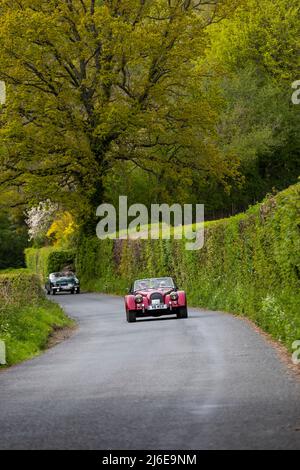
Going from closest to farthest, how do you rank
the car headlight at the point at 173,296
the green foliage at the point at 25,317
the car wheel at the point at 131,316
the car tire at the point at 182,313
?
1. the green foliage at the point at 25,317
2. the car headlight at the point at 173,296
3. the car wheel at the point at 131,316
4. the car tire at the point at 182,313

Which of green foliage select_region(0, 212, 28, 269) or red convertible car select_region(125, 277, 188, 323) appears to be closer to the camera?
red convertible car select_region(125, 277, 188, 323)

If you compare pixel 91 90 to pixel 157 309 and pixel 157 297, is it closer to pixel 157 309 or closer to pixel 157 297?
pixel 157 297

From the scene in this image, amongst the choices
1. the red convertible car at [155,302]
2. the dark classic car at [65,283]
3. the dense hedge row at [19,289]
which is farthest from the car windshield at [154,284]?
the dark classic car at [65,283]

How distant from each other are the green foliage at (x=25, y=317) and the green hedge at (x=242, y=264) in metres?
5.87

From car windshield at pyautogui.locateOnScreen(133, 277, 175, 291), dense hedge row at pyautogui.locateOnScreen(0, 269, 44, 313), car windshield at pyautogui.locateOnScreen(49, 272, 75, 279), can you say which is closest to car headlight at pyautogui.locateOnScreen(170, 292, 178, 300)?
car windshield at pyautogui.locateOnScreen(133, 277, 175, 291)

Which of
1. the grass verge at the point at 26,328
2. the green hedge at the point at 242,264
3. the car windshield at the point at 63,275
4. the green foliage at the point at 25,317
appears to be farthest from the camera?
the car windshield at the point at 63,275

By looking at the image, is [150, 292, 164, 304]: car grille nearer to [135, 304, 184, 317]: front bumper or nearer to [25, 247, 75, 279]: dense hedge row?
[135, 304, 184, 317]: front bumper

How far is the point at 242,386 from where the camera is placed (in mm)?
12984

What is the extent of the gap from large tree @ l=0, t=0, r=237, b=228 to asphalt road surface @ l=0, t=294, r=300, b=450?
2864cm

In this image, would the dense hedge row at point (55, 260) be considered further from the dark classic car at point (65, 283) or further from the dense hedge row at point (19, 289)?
the dense hedge row at point (19, 289)

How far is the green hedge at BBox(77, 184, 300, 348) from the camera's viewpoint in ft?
72.0

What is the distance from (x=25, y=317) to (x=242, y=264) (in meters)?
8.62

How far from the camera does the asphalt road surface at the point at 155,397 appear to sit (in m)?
9.17
